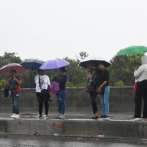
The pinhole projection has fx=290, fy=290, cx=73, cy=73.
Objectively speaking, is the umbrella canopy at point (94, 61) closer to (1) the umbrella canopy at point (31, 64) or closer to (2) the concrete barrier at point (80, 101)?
(1) the umbrella canopy at point (31, 64)

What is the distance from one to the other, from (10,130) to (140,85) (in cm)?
364

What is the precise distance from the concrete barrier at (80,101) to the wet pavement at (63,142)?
296cm

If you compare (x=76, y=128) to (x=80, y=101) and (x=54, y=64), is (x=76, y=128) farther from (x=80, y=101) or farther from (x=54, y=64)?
(x=80, y=101)

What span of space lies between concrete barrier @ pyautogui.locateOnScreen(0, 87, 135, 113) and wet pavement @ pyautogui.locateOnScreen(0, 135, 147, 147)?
9.72 feet

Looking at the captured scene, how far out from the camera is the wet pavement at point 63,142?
6060 millimetres

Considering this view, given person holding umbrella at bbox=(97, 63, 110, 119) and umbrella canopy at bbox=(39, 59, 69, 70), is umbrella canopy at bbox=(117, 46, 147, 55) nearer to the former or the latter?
person holding umbrella at bbox=(97, 63, 110, 119)

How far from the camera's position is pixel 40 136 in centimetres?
736

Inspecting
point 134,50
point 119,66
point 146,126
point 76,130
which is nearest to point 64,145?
point 76,130

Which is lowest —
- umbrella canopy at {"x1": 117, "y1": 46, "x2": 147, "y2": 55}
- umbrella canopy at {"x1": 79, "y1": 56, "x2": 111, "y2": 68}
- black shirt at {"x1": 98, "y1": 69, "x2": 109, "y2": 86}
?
black shirt at {"x1": 98, "y1": 69, "x2": 109, "y2": 86}

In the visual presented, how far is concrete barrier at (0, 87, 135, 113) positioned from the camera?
9.51 metres

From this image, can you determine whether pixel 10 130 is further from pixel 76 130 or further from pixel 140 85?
pixel 140 85

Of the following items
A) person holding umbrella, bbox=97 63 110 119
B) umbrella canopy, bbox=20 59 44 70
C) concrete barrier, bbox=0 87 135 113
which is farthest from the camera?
concrete barrier, bbox=0 87 135 113

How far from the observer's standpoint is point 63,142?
6.42m

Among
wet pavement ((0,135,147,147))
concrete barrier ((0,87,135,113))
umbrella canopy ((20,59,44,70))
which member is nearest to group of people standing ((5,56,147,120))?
umbrella canopy ((20,59,44,70))
